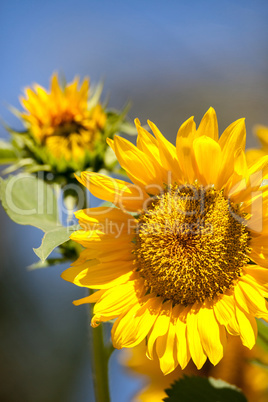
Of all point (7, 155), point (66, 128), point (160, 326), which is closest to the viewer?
point (160, 326)

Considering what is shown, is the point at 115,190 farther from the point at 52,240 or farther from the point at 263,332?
the point at 263,332

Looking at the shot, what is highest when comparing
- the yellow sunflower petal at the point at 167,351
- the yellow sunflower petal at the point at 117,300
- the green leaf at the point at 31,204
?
the green leaf at the point at 31,204

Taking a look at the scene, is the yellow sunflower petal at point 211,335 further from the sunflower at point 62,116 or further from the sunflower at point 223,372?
the sunflower at point 62,116

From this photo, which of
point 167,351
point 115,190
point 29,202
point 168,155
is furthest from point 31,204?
point 167,351

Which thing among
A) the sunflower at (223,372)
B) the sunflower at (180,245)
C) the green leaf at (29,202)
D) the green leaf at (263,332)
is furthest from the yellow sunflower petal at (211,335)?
the sunflower at (223,372)

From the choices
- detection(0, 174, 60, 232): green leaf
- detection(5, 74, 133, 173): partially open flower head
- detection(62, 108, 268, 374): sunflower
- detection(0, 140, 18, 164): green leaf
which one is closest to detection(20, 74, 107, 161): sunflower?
detection(5, 74, 133, 173): partially open flower head

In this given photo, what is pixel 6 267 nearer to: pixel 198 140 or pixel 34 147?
pixel 34 147
